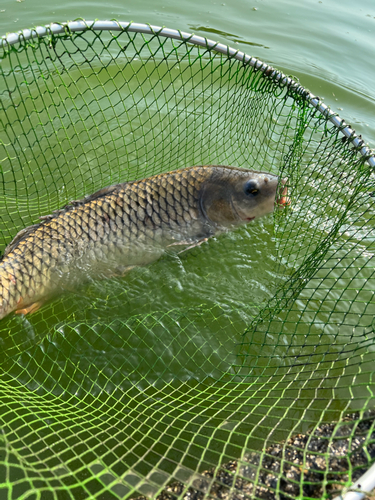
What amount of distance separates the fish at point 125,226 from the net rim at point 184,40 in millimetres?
804

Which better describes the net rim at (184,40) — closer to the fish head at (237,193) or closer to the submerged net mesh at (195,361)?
the submerged net mesh at (195,361)

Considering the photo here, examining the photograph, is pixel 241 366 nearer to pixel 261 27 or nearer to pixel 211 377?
pixel 211 377

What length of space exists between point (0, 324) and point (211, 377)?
1819mm

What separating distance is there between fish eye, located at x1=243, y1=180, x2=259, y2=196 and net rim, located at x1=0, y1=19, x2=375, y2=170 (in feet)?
3.19

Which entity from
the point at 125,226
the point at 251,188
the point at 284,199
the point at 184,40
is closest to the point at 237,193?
the point at 251,188

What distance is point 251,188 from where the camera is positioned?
4.12 meters

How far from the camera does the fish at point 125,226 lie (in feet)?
10.8

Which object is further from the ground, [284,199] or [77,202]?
[284,199]

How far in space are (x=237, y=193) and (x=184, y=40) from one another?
1567mm

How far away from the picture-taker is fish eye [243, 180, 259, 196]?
4.11 m

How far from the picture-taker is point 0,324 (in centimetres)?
329

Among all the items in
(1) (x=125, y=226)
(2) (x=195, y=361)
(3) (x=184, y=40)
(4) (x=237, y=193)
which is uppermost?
(3) (x=184, y=40)

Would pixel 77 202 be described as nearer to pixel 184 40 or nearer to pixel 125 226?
pixel 125 226

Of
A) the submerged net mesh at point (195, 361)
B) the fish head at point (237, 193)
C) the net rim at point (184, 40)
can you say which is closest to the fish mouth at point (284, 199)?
the fish head at point (237, 193)
